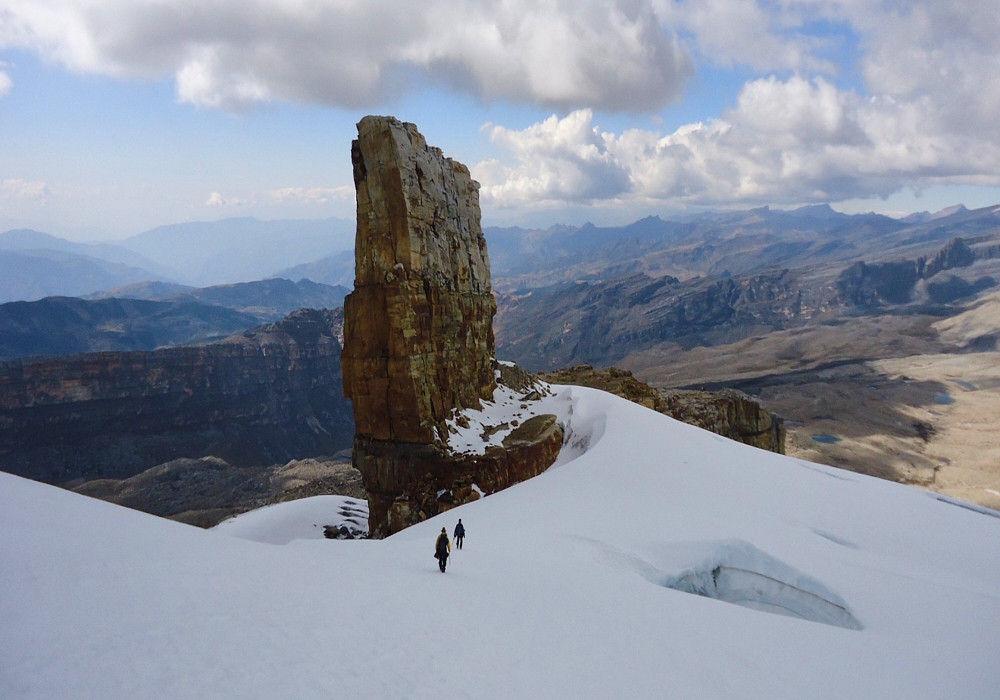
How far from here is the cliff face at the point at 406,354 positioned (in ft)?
79.2

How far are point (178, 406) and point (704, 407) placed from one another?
293 feet

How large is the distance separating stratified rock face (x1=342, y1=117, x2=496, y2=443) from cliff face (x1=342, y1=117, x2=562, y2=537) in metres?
0.06

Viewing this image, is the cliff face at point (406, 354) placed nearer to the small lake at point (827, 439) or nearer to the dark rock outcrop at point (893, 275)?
the small lake at point (827, 439)

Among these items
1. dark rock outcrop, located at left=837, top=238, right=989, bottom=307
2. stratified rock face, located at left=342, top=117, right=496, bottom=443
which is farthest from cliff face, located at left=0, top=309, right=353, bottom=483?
dark rock outcrop, located at left=837, top=238, right=989, bottom=307

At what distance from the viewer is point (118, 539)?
7.31 m

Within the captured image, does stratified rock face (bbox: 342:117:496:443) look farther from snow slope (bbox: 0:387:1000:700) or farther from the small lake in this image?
the small lake

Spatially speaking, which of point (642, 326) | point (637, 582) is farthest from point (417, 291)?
point (642, 326)

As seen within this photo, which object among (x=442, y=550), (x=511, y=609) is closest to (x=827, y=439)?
(x=442, y=550)

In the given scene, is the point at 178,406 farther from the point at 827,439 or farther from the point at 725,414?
the point at 827,439

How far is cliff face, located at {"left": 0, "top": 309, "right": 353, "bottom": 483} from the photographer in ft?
232

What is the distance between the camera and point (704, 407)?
3791 cm

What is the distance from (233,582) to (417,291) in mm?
19833

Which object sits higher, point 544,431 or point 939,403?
point 544,431

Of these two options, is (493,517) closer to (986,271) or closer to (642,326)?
(642,326)
